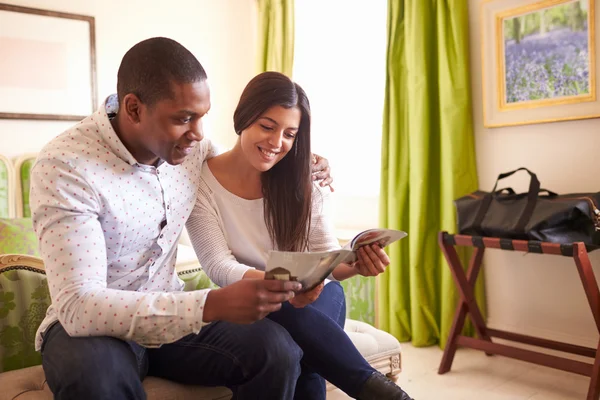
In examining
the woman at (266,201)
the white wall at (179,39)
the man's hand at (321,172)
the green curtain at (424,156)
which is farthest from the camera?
the white wall at (179,39)

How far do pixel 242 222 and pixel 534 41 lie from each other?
67.8 inches

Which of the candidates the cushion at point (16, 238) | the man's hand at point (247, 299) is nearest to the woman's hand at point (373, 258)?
the man's hand at point (247, 299)

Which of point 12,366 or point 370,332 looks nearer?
point 12,366

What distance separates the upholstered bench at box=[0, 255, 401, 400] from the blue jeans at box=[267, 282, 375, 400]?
230 mm

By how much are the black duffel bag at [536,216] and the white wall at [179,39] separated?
2296 millimetres

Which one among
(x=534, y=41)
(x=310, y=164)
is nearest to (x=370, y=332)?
(x=310, y=164)

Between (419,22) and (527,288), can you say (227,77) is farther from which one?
(527,288)

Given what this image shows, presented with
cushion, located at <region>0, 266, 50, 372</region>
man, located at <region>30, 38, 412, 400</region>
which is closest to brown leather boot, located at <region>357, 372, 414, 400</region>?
man, located at <region>30, 38, 412, 400</region>

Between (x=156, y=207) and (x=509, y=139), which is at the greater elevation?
(x=509, y=139)

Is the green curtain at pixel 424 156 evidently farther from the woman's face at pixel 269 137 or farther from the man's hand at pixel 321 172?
the woman's face at pixel 269 137

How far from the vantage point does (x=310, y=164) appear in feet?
6.11

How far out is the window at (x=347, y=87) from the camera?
3.66 metres

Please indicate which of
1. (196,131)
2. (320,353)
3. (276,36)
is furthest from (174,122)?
(276,36)

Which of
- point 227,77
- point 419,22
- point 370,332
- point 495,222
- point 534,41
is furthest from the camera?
point 227,77
